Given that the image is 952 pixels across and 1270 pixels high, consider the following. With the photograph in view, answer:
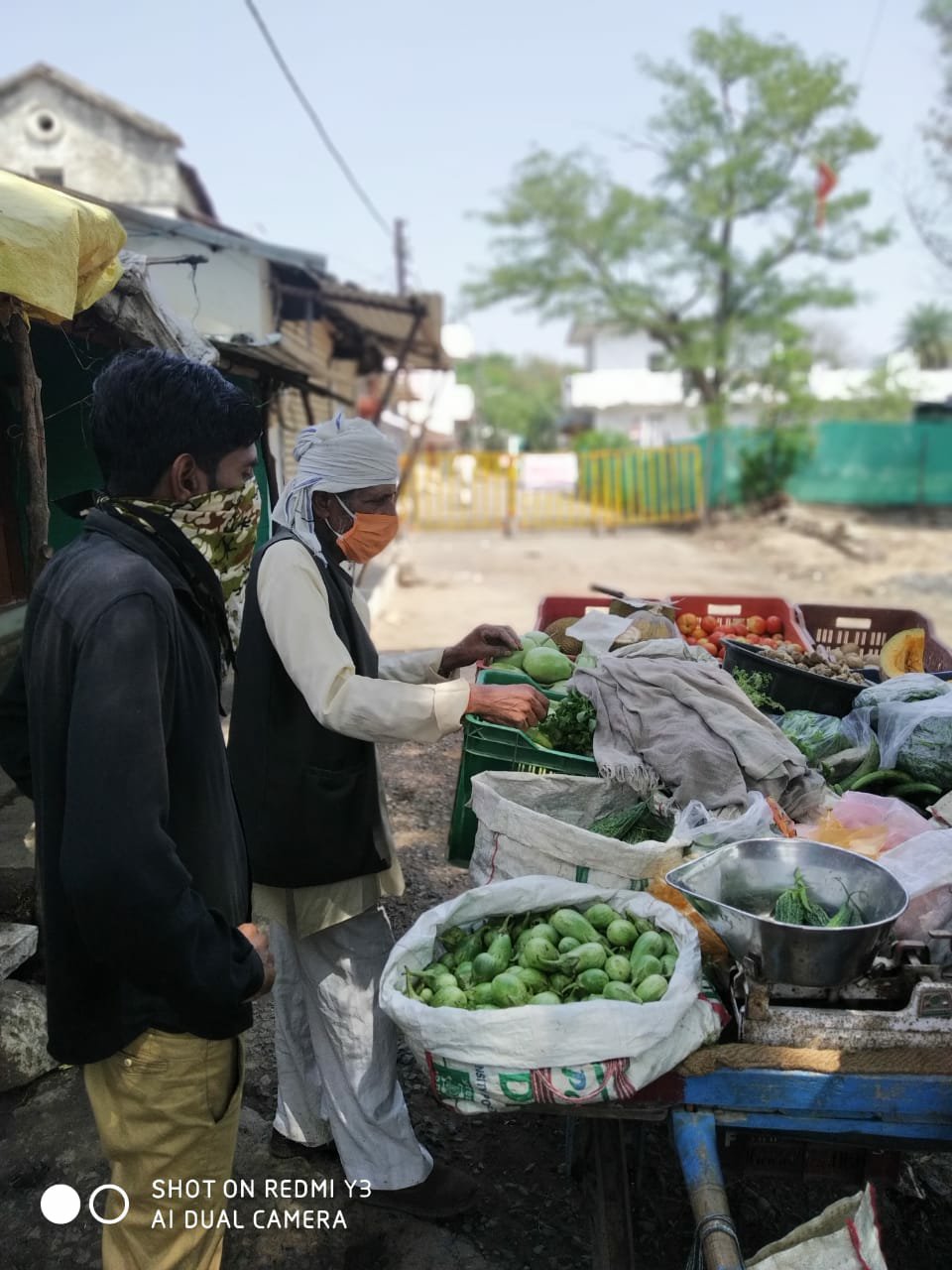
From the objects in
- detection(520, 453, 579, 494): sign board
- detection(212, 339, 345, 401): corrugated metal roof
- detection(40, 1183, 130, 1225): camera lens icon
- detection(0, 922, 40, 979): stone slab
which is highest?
detection(212, 339, 345, 401): corrugated metal roof

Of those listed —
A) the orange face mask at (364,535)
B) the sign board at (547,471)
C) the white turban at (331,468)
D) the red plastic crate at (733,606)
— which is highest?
the sign board at (547,471)

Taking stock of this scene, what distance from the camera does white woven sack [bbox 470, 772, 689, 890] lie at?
2277mm

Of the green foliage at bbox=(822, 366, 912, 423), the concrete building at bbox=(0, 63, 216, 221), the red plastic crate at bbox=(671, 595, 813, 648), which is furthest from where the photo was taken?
the green foliage at bbox=(822, 366, 912, 423)

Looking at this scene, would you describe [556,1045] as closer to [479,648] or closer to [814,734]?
[479,648]

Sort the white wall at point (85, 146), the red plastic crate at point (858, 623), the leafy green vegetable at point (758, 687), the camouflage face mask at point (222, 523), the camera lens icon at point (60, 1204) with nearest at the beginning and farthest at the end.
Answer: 1. the camouflage face mask at point (222, 523)
2. the camera lens icon at point (60, 1204)
3. the leafy green vegetable at point (758, 687)
4. the red plastic crate at point (858, 623)
5. the white wall at point (85, 146)

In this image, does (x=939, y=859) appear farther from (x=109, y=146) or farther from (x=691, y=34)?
(x=691, y=34)

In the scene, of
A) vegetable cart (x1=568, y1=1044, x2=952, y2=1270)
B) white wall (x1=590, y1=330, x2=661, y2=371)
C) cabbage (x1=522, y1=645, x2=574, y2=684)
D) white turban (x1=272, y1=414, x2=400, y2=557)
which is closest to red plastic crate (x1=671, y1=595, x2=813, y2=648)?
cabbage (x1=522, y1=645, x2=574, y2=684)

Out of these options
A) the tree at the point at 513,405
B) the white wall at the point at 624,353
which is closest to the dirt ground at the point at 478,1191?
the white wall at the point at 624,353

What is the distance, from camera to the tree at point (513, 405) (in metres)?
58.5

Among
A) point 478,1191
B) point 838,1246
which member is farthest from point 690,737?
point 478,1191

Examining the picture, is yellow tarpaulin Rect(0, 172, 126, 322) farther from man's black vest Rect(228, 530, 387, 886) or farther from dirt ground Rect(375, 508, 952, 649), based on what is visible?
dirt ground Rect(375, 508, 952, 649)

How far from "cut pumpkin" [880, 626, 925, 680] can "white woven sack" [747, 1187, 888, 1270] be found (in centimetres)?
310

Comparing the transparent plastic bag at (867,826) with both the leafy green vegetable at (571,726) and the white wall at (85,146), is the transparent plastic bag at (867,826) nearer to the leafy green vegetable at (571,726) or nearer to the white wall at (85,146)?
the leafy green vegetable at (571,726)

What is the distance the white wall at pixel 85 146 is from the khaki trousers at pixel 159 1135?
2203 centimetres
